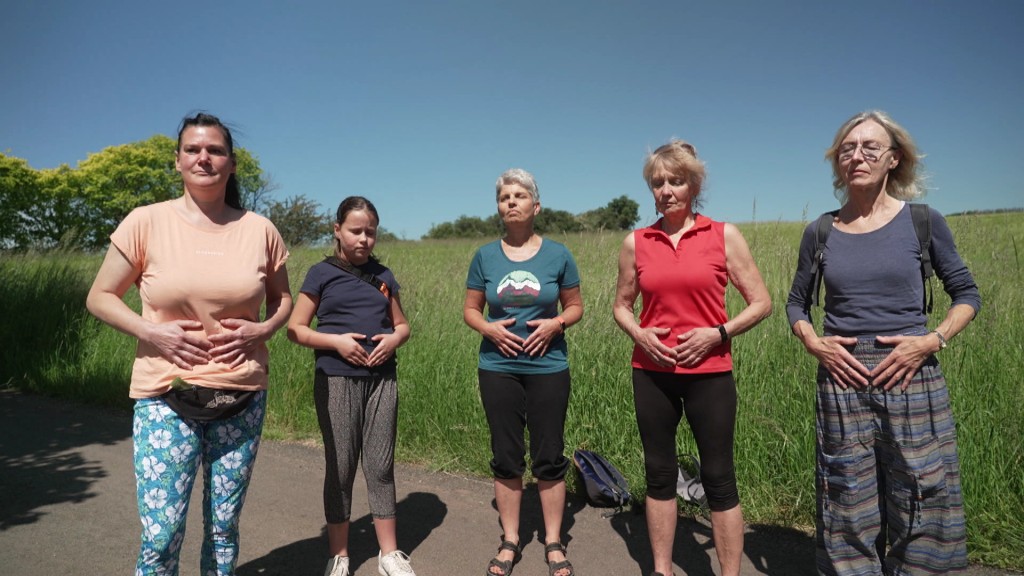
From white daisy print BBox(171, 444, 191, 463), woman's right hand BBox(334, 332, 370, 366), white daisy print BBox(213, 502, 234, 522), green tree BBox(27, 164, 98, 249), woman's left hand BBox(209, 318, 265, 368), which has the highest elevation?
green tree BBox(27, 164, 98, 249)

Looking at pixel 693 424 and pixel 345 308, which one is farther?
pixel 345 308

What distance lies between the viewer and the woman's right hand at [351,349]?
2996mm

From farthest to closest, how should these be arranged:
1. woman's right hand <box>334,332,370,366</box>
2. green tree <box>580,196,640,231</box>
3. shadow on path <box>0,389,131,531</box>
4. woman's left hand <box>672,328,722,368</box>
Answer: green tree <box>580,196,640,231</box> → shadow on path <box>0,389,131,531</box> → woman's right hand <box>334,332,370,366</box> → woman's left hand <box>672,328,722,368</box>

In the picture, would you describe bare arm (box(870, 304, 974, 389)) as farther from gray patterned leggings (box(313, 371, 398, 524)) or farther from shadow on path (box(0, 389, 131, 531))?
shadow on path (box(0, 389, 131, 531))

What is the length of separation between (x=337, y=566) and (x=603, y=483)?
169cm

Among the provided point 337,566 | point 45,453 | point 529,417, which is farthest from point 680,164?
point 45,453

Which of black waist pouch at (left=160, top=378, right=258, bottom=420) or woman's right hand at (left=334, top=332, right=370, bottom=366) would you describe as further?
woman's right hand at (left=334, top=332, right=370, bottom=366)

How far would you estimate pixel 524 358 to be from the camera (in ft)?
10.3

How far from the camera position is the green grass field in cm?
341

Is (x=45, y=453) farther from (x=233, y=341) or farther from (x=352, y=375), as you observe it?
(x=233, y=341)

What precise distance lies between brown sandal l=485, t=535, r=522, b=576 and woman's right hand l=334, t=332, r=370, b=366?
123 centimetres

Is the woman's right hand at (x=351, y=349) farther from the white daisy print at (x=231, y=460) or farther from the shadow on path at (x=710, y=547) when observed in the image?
the shadow on path at (x=710, y=547)

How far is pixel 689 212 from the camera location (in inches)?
114

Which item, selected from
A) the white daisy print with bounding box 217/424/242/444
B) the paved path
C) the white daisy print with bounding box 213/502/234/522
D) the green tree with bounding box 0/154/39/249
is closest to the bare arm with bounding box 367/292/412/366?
the white daisy print with bounding box 217/424/242/444
